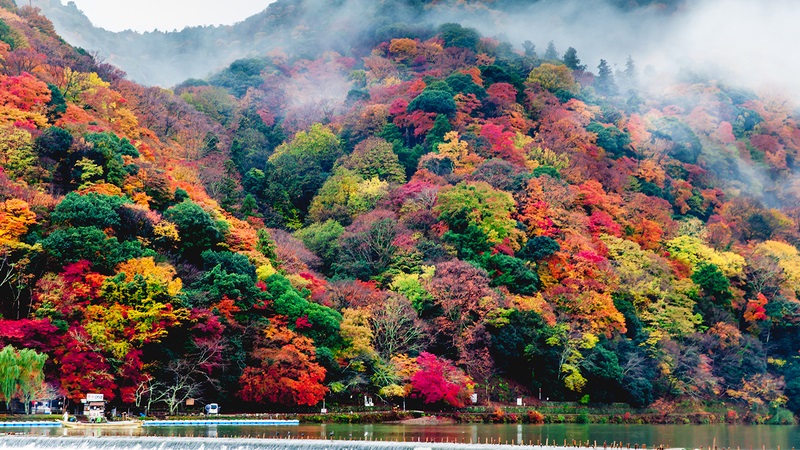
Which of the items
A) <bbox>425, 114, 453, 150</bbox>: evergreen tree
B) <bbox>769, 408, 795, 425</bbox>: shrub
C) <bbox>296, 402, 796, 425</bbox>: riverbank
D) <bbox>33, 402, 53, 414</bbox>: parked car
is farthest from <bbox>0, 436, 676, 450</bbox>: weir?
<bbox>425, 114, 453, 150</bbox>: evergreen tree

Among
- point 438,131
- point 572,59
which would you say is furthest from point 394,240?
point 572,59

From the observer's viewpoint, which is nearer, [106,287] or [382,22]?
[106,287]

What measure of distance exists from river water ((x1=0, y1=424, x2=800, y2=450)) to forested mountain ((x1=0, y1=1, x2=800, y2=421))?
7011mm

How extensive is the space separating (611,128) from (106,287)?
74909mm

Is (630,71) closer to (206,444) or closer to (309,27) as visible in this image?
(309,27)

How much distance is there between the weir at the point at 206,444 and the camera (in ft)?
149

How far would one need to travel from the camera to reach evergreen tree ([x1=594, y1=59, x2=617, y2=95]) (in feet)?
515

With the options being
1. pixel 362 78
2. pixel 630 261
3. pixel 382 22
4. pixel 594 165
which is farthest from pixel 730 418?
pixel 382 22

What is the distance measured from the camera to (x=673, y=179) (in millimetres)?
124062

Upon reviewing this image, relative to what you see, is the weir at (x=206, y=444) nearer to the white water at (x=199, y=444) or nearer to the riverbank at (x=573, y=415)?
the white water at (x=199, y=444)

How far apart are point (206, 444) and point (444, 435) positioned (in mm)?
16448

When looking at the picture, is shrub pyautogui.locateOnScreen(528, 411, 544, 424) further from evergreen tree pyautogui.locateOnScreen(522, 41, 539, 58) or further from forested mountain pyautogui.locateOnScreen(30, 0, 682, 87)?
forested mountain pyautogui.locateOnScreen(30, 0, 682, 87)

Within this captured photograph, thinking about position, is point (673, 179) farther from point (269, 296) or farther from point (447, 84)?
point (269, 296)

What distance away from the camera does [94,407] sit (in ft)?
196
